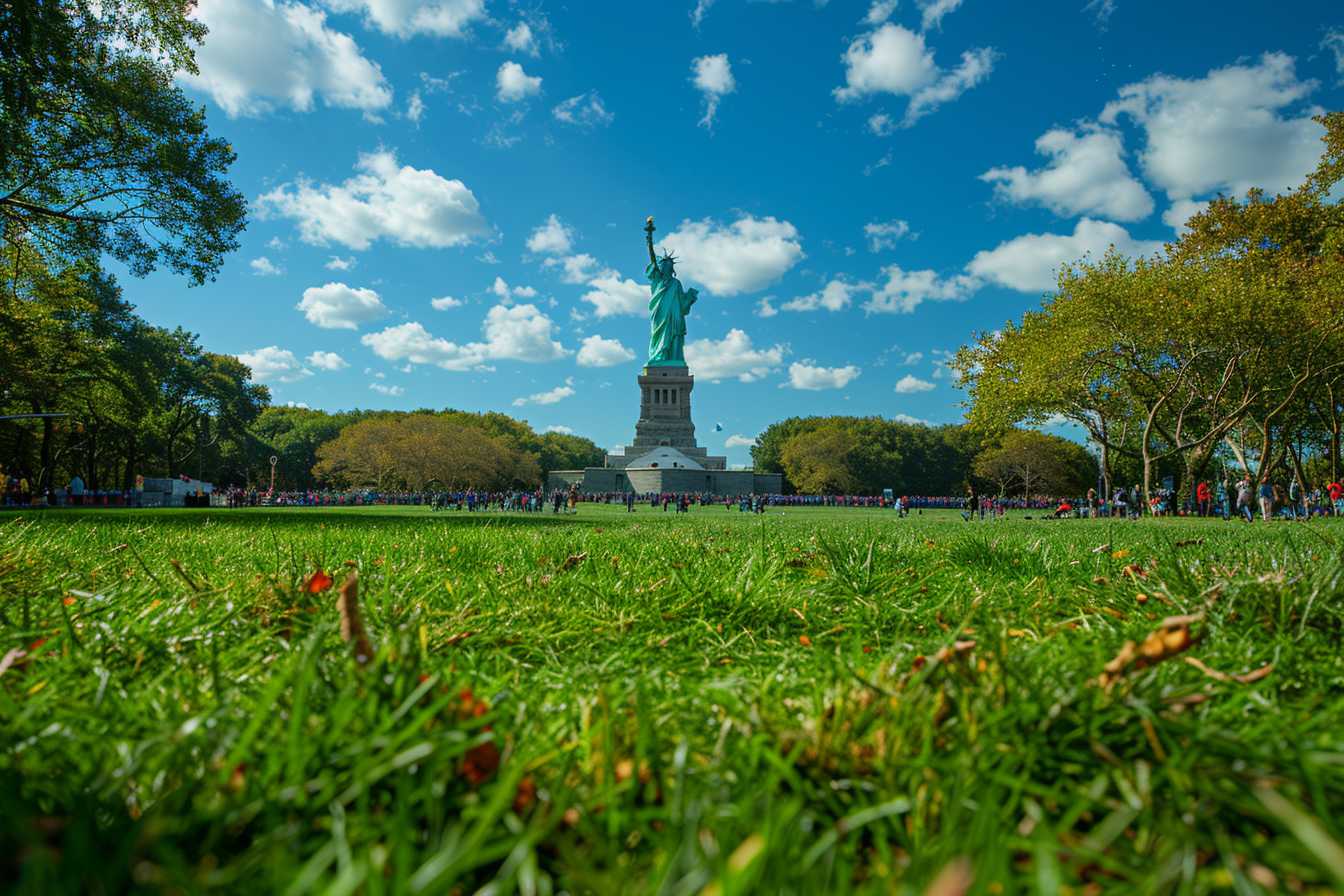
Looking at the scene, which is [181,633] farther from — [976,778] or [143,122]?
[143,122]

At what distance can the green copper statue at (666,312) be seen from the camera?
257ft

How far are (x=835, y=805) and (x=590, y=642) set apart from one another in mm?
1214

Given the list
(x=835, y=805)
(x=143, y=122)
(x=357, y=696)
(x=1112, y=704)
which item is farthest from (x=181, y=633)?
(x=143, y=122)


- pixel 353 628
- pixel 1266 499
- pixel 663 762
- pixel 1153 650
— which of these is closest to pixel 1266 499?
pixel 1266 499

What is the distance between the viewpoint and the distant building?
2506 inches

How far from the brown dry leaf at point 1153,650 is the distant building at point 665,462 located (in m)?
60.7

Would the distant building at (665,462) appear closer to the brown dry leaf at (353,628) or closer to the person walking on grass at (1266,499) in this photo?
the person walking on grass at (1266,499)

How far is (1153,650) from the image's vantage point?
1133 millimetres

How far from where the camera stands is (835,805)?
3.14 feet

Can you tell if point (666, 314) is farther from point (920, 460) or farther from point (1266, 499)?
point (1266, 499)

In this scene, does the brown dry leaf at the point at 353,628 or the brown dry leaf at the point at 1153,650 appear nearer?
the brown dry leaf at the point at 1153,650

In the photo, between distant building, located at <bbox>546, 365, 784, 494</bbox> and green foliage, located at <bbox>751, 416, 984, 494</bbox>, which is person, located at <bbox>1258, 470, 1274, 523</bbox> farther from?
green foliage, located at <bbox>751, 416, 984, 494</bbox>

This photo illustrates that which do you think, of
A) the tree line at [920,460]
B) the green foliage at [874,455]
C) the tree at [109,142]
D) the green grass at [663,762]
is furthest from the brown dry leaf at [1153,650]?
the green foliage at [874,455]

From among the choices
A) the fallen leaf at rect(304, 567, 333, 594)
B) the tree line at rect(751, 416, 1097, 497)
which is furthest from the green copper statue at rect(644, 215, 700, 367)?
the fallen leaf at rect(304, 567, 333, 594)
